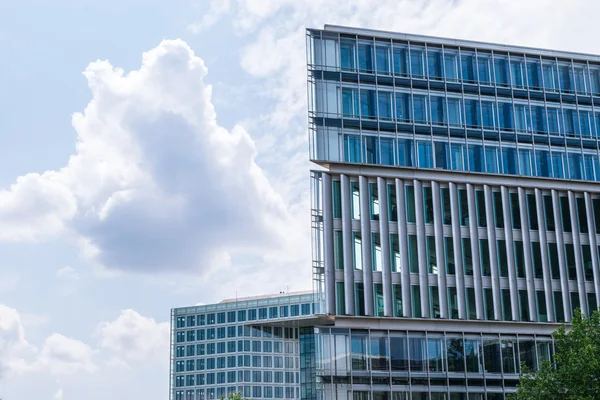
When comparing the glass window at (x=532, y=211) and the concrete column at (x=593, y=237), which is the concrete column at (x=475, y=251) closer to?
the glass window at (x=532, y=211)

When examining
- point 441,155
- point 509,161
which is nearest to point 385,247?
A: point 441,155

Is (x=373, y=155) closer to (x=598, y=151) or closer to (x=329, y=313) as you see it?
(x=329, y=313)

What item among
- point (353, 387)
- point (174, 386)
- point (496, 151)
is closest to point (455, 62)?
point (496, 151)

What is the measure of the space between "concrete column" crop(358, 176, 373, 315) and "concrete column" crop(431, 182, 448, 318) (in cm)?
516

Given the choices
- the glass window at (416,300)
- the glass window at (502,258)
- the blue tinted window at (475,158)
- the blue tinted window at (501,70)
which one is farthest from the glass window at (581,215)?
the glass window at (416,300)

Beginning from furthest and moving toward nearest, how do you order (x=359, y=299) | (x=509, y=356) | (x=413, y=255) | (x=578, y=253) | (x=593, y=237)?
(x=593, y=237) → (x=578, y=253) → (x=509, y=356) → (x=413, y=255) → (x=359, y=299)

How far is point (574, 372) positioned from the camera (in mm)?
44375

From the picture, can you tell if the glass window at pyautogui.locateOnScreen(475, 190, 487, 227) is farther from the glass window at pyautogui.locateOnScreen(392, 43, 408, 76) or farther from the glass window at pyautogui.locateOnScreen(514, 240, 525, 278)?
the glass window at pyautogui.locateOnScreen(392, 43, 408, 76)

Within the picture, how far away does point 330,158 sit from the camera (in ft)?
201

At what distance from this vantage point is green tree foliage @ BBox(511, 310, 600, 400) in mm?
44031

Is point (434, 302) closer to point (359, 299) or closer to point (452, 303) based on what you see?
point (452, 303)

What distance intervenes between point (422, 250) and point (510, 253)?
7142mm

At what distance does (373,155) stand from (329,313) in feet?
40.3

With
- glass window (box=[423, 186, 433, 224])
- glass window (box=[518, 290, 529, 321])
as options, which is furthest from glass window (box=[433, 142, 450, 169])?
glass window (box=[518, 290, 529, 321])
